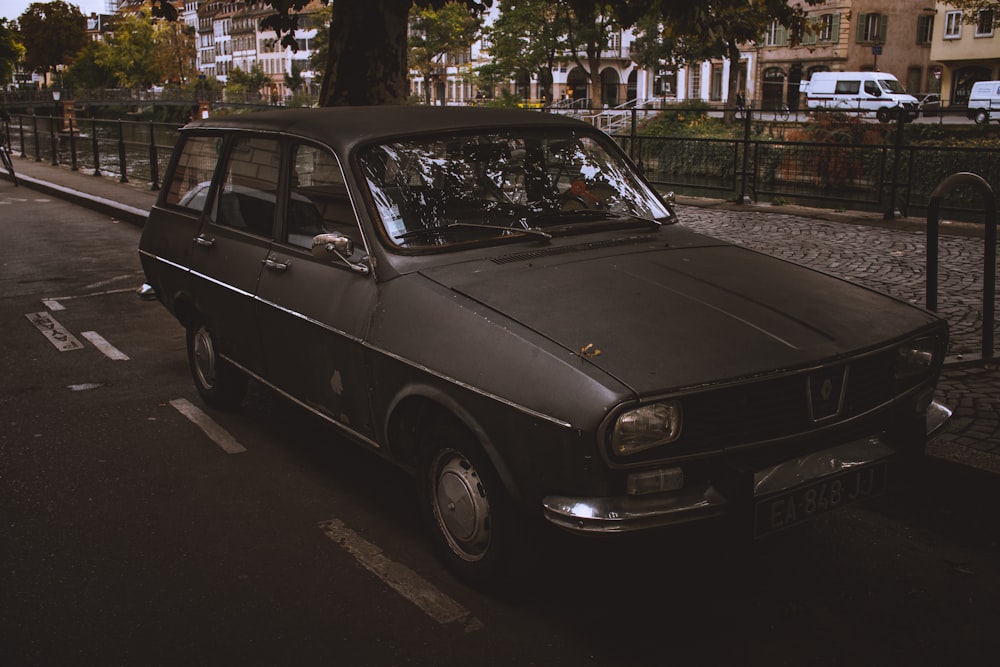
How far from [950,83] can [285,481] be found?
61.3 m

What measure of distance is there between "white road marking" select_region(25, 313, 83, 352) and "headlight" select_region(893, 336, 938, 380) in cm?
603

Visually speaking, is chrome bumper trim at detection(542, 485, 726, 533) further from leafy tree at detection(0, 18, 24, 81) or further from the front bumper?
leafy tree at detection(0, 18, 24, 81)

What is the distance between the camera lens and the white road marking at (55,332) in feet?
25.7

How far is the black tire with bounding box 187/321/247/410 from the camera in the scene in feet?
19.2

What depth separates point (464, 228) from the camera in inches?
170

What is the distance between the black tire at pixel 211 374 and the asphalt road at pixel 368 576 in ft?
0.94

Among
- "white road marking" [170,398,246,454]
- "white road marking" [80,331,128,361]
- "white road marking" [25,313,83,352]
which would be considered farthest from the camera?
"white road marking" [25,313,83,352]

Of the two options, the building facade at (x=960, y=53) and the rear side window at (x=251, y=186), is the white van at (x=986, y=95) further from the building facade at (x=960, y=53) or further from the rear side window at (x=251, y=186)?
the rear side window at (x=251, y=186)

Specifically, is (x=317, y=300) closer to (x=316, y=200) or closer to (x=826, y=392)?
(x=316, y=200)

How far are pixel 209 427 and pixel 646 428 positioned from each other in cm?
333

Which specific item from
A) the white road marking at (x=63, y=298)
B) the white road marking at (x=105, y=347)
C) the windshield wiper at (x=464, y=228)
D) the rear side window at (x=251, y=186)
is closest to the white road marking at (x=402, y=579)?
the windshield wiper at (x=464, y=228)

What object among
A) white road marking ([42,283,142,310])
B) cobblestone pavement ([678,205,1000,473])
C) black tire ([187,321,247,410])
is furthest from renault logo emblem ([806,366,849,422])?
white road marking ([42,283,142,310])

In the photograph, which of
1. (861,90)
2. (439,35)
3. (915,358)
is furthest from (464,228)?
(439,35)

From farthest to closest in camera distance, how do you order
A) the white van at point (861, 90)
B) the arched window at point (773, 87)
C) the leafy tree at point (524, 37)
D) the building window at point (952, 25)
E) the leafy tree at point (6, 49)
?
the arched window at point (773, 87) → the leafy tree at point (524, 37) → the leafy tree at point (6, 49) → the building window at point (952, 25) → the white van at point (861, 90)
